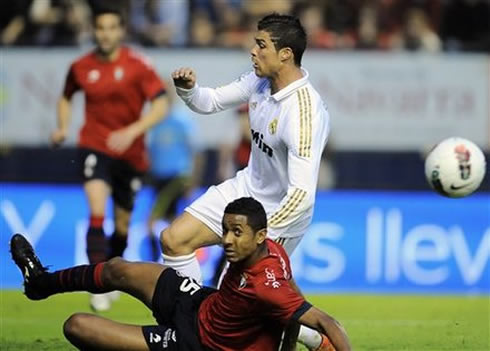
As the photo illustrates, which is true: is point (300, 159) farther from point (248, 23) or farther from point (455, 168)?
point (248, 23)

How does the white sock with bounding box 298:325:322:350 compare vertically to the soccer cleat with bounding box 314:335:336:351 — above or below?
above

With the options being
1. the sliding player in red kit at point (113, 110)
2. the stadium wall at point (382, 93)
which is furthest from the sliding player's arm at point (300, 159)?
the stadium wall at point (382, 93)

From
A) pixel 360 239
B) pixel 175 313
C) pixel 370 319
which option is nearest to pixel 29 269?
pixel 175 313

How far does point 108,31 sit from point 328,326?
5.50m

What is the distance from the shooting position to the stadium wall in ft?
59.0

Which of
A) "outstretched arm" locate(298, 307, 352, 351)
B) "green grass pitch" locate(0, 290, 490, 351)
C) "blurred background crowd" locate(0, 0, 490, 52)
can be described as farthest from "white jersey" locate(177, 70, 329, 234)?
"blurred background crowd" locate(0, 0, 490, 52)

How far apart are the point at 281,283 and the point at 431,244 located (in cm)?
783

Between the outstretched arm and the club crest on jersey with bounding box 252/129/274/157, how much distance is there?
1733 mm

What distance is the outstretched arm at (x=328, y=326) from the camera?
6.77 m

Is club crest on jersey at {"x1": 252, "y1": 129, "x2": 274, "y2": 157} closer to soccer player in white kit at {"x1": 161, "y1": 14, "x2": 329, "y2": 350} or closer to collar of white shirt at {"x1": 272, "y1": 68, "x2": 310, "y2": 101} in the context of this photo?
soccer player in white kit at {"x1": 161, "y1": 14, "x2": 329, "y2": 350}

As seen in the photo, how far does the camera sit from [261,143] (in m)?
8.47

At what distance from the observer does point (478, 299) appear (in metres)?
13.6

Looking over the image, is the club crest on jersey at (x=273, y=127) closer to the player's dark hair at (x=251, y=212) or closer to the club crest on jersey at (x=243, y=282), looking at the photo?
the player's dark hair at (x=251, y=212)

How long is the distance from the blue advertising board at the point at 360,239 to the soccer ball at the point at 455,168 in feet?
16.7
